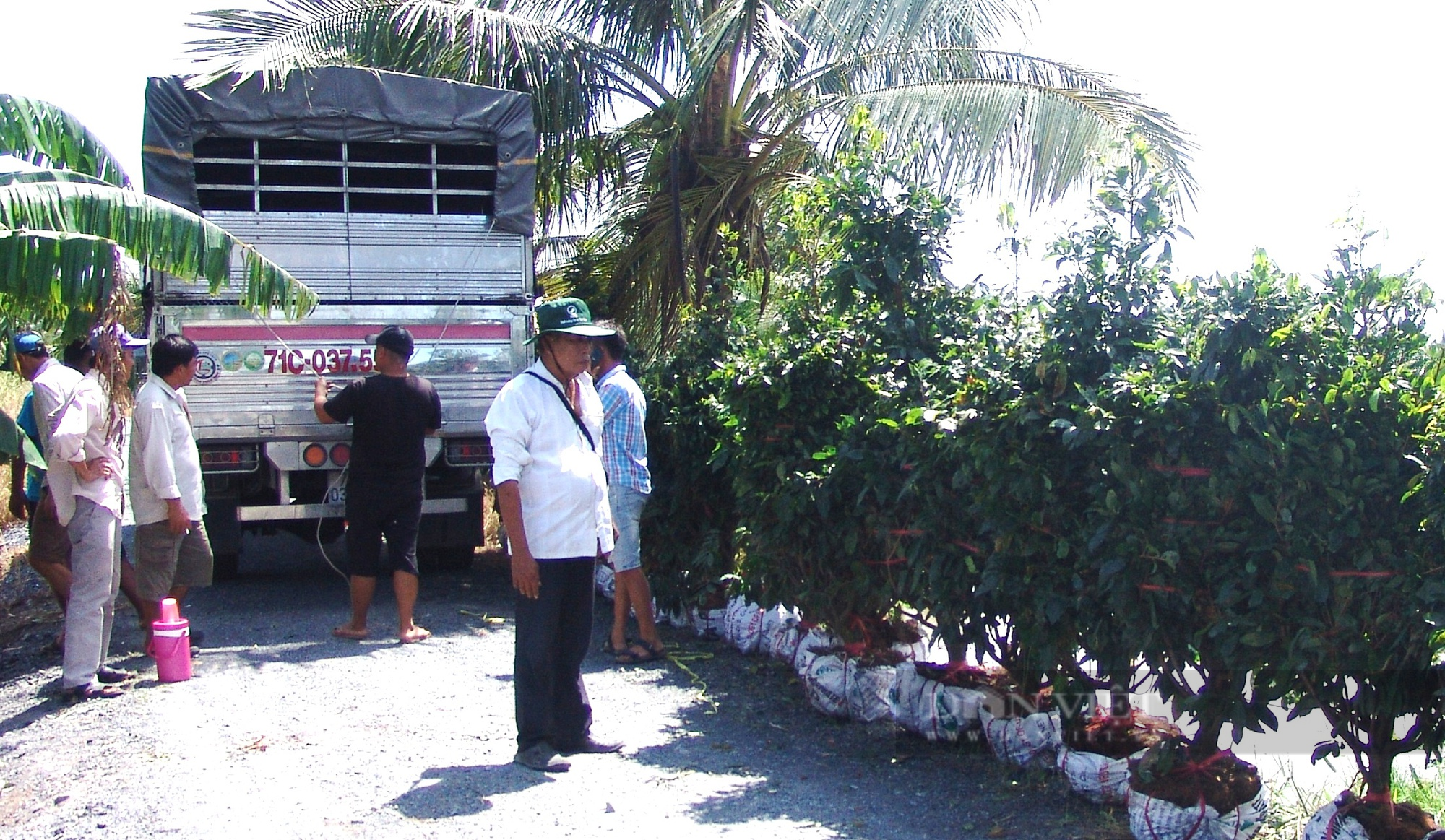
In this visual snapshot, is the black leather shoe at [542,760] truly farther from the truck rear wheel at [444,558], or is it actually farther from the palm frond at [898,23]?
the palm frond at [898,23]

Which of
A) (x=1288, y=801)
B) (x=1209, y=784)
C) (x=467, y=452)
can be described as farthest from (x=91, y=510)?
(x=1288, y=801)

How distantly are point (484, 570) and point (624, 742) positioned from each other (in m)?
4.90

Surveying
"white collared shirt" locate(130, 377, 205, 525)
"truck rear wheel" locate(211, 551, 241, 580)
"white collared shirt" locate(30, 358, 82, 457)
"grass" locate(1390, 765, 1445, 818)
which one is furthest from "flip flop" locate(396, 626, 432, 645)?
"grass" locate(1390, 765, 1445, 818)

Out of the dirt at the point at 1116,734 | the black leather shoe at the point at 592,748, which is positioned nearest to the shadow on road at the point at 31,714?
the black leather shoe at the point at 592,748

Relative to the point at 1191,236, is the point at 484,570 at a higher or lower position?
lower

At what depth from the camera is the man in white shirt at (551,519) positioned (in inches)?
187

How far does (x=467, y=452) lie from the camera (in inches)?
336

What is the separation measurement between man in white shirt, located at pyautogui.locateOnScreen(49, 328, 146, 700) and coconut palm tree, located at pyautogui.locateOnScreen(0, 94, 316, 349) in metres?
0.46

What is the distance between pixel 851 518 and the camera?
525 cm

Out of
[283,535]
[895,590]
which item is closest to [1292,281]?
[895,590]

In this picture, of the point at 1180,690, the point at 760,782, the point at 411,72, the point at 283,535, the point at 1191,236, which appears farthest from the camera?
the point at 283,535

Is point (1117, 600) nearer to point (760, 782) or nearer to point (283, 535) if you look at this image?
point (760, 782)

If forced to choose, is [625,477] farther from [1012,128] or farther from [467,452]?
[1012,128]

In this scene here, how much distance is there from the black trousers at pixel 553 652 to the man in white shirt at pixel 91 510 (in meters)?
2.29
